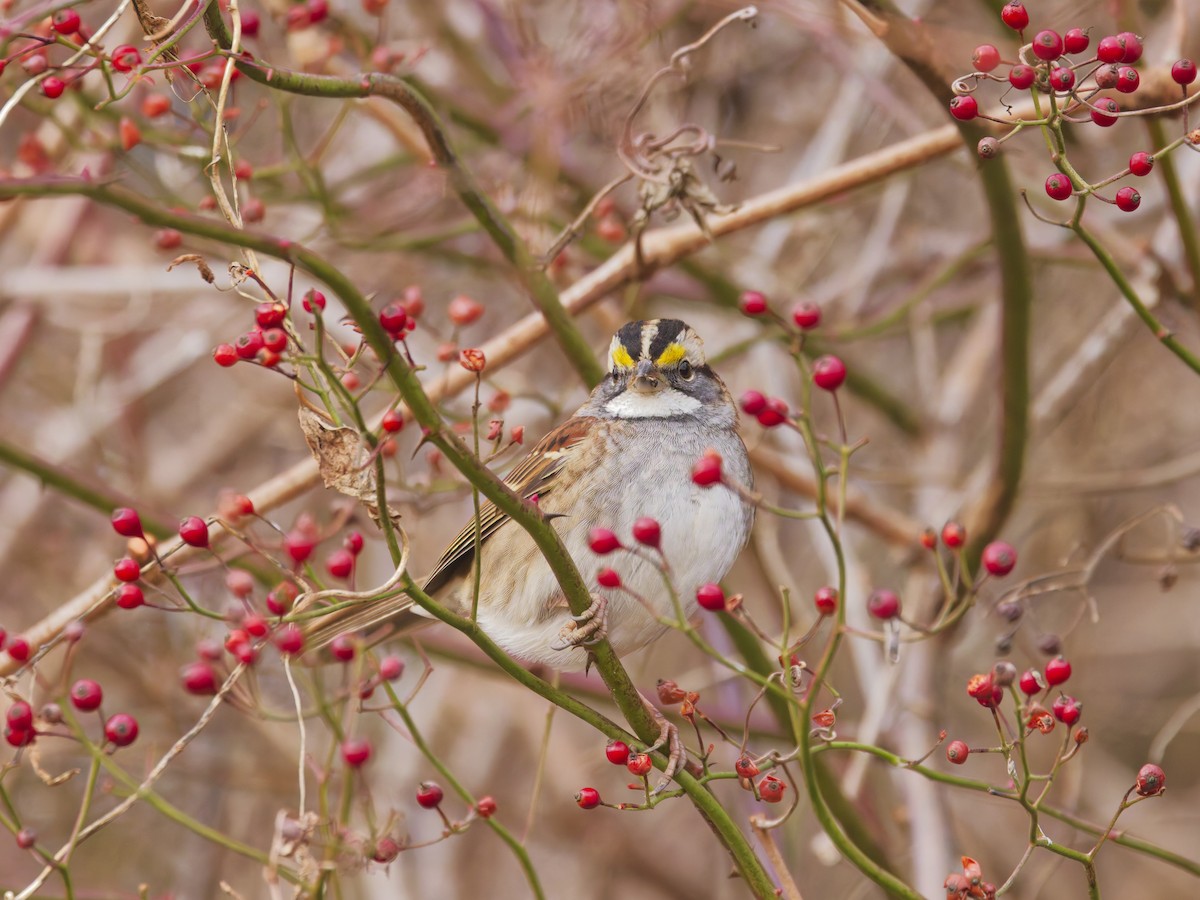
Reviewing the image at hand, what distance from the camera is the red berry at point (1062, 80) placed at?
8.11 feet

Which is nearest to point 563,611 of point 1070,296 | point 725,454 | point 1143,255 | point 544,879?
point 725,454

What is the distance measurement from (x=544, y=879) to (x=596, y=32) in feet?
12.7

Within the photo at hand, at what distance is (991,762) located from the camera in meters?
6.68

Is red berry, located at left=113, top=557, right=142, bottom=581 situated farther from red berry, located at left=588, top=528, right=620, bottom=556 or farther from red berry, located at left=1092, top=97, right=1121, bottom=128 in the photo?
red berry, located at left=1092, top=97, right=1121, bottom=128

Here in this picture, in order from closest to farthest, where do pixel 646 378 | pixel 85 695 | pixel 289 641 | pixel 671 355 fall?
pixel 85 695 → pixel 289 641 → pixel 646 378 → pixel 671 355

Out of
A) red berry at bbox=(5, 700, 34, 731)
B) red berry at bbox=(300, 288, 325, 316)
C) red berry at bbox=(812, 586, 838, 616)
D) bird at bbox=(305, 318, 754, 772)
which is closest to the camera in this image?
red berry at bbox=(300, 288, 325, 316)

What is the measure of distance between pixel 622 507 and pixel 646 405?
445 mm

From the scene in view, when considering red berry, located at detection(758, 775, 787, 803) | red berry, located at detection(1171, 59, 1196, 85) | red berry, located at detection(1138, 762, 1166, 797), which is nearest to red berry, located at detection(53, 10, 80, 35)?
red berry, located at detection(758, 775, 787, 803)

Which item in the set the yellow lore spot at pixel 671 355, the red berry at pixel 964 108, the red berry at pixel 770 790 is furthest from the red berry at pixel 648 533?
the yellow lore spot at pixel 671 355

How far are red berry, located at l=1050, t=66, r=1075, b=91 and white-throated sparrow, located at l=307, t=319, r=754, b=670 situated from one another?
156 centimetres

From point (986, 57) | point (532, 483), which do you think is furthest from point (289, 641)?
point (986, 57)

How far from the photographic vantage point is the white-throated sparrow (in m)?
3.74

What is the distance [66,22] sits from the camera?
2.83 m

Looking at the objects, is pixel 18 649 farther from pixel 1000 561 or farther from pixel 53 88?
pixel 1000 561
